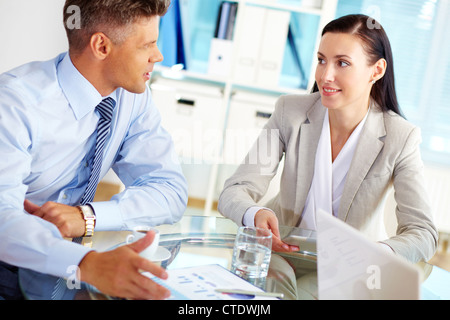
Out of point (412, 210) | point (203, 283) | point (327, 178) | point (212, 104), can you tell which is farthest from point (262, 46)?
point (203, 283)

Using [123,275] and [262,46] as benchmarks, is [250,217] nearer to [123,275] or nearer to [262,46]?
[123,275]

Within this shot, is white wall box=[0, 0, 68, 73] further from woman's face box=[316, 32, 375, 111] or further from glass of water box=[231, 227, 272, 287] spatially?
glass of water box=[231, 227, 272, 287]

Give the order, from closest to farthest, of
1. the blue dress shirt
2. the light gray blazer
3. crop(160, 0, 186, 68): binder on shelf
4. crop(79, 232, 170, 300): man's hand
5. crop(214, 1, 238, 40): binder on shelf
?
crop(79, 232, 170, 300): man's hand, the blue dress shirt, the light gray blazer, crop(160, 0, 186, 68): binder on shelf, crop(214, 1, 238, 40): binder on shelf

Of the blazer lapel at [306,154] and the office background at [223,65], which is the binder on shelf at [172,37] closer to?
the office background at [223,65]

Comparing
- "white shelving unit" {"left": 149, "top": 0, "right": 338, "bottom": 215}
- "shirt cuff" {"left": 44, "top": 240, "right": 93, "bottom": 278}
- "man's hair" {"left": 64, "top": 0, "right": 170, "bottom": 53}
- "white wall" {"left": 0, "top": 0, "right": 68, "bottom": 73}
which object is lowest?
"white shelving unit" {"left": 149, "top": 0, "right": 338, "bottom": 215}

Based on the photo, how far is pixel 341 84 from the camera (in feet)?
5.58

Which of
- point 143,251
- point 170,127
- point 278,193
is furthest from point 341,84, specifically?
point 170,127

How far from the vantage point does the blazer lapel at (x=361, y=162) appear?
5.57ft

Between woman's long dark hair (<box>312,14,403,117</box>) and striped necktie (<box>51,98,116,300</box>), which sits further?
woman's long dark hair (<box>312,14,403,117</box>)

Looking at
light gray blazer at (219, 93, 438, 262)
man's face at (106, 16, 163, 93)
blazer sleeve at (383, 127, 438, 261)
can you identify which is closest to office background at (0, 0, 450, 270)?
light gray blazer at (219, 93, 438, 262)

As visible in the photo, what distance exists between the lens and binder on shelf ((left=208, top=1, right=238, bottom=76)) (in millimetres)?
3121

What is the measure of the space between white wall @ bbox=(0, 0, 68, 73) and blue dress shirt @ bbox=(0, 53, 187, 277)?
1890mm

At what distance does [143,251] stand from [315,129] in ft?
3.16

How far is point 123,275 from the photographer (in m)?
0.86
